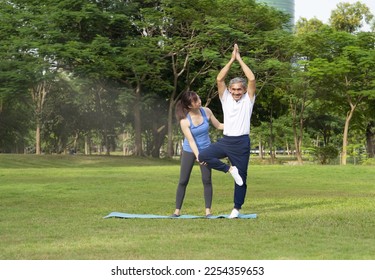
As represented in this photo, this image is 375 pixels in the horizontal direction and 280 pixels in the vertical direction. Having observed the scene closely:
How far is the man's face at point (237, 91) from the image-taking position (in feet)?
35.5

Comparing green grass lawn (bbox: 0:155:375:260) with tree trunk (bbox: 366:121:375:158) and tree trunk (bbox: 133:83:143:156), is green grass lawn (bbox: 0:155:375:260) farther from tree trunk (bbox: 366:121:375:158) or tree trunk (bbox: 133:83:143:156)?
tree trunk (bbox: 366:121:375:158)

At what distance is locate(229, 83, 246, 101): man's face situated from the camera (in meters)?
10.8

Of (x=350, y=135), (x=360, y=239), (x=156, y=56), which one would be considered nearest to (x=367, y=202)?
(x=360, y=239)

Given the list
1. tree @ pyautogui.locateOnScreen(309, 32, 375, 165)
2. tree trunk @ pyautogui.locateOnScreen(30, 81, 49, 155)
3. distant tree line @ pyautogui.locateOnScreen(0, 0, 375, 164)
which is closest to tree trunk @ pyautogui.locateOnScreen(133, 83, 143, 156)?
distant tree line @ pyautogui.locateOnScreen(0, 0, 375, 164)

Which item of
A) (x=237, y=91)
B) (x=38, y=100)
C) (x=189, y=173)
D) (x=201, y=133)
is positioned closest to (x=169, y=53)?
(x=38, y=100)

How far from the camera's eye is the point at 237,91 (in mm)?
10805

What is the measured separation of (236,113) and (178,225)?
1.81 m

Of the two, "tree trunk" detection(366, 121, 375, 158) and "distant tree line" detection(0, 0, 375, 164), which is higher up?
"distant tree line" detection(0, 0, 375, 164)

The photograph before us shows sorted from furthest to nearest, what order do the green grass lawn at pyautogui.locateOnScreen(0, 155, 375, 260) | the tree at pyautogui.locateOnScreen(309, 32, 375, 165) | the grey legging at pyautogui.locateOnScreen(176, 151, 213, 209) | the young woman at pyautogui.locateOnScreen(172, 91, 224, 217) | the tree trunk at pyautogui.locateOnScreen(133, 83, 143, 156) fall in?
the tree trunk at pyautogui.locateOnScreen(133, 83, 143, 156) < the tree at pyautogui.locateOnScreen(309, 32, 375, 165) < the grey legging at pyautogui.locateOnScreen(176, 151, 213, 209) < the young woman at pyautogui.locateOnScreen(172, 91, 224, 217) < the green grass lawn at pyautogui.locateOnScreen(0, 155, 375, 260)

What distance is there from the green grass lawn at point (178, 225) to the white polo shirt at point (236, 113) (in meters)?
1.29

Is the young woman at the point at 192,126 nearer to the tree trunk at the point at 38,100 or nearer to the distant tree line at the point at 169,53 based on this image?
the distant tree line at the point at 169,53

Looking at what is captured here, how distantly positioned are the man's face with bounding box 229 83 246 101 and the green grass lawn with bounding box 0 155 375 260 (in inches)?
69.6

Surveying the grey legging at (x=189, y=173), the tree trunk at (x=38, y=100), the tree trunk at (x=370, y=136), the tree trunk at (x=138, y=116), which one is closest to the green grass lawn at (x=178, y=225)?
the grey legging at (x=189, y=173)

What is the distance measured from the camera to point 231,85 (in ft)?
35.7
